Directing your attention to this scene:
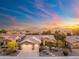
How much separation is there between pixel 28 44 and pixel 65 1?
70 cm

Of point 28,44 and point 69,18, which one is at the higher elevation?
point 69,18

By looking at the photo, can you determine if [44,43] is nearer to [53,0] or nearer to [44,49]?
[44,49]

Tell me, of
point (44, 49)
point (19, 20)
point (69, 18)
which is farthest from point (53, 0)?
point (44, 49)

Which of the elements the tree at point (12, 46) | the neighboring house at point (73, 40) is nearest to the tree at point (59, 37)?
the neighboring house at point (73, 40)

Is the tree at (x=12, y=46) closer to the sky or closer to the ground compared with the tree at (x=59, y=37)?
closer to the ground

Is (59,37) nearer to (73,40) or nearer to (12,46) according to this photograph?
(73,40)

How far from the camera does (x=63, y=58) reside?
204cm

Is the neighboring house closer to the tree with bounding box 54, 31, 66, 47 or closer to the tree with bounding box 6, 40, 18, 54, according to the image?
the tree with bounding box 54, 31, 66, 47

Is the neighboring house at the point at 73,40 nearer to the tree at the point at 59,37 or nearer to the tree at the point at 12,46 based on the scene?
the tree at the point at 59,37

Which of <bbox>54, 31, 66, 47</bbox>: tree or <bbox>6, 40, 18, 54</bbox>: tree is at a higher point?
<bbox>54, 31, 66, 47</bbox>: tree

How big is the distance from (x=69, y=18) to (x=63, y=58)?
1.63 ft

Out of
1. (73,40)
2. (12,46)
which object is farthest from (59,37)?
(12,46)

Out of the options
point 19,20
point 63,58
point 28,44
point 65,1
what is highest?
point 65,1

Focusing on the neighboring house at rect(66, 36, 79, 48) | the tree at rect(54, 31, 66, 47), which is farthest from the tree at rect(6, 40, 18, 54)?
the neighboring house at rect(66, 36, 79, 48)
